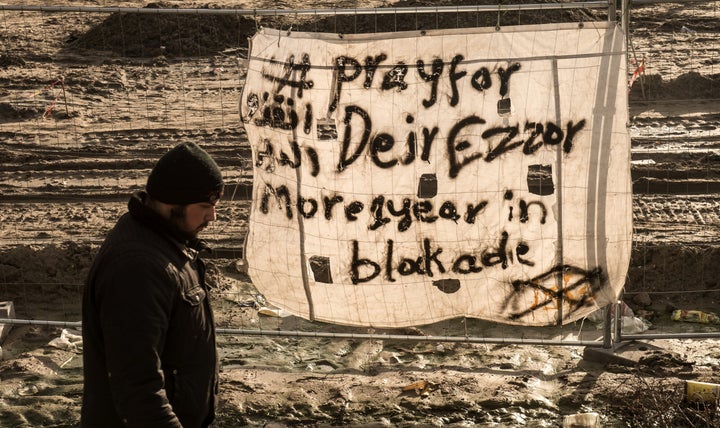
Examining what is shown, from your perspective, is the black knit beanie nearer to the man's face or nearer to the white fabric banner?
the man's face

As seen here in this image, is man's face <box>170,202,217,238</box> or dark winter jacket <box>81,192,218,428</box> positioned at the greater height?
man's face <box>170,202,217,238</box>

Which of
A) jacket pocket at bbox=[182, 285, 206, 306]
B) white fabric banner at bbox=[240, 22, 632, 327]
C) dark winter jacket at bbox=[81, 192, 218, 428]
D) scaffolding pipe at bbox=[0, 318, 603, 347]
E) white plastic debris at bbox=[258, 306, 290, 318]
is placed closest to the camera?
dark winter jacket at bbox=[81, 192, 218, 428]

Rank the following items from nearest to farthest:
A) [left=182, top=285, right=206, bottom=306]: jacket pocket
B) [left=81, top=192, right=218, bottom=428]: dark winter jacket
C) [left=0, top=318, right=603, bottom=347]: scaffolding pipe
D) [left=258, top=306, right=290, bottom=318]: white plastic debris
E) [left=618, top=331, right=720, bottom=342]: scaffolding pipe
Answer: [left=81, top=192, right=218, bottom=428]: dark winter jacket → [left=182, top=285, right=206, bottom=306]: jacket pocket → [left=618, top=331, right=720, bottom=342]: scaffolding pipe → [left=0, top=318, right=603, bottom=347]: scaffolding pipe → [left=258, top=306, right=290, bottom=318]: white plastic debris

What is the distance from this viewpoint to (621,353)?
25.7ft

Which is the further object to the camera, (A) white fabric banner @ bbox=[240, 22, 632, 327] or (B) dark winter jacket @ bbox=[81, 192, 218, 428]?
(A) white fabric banner @ bbox=[240, 22, 632, 327]

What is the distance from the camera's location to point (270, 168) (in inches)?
286

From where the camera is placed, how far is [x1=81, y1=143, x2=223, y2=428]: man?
13.5ft

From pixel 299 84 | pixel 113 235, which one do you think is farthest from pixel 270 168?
pixel 113 235

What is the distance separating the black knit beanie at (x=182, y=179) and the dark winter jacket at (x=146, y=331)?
10 cm

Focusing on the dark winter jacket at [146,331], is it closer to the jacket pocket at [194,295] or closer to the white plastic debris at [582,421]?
the jacket pocket at [194,295]

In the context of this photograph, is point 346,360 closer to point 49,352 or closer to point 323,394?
point 323,394

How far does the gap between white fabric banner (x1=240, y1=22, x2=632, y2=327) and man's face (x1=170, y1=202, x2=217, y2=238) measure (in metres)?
2.70

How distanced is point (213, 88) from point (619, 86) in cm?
1068

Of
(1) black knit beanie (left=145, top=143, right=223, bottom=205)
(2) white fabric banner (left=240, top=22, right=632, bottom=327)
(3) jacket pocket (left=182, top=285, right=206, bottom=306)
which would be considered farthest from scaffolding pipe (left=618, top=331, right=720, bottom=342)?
(1) black knit beanie (left=145, top=143, right=223, bottom=205)
